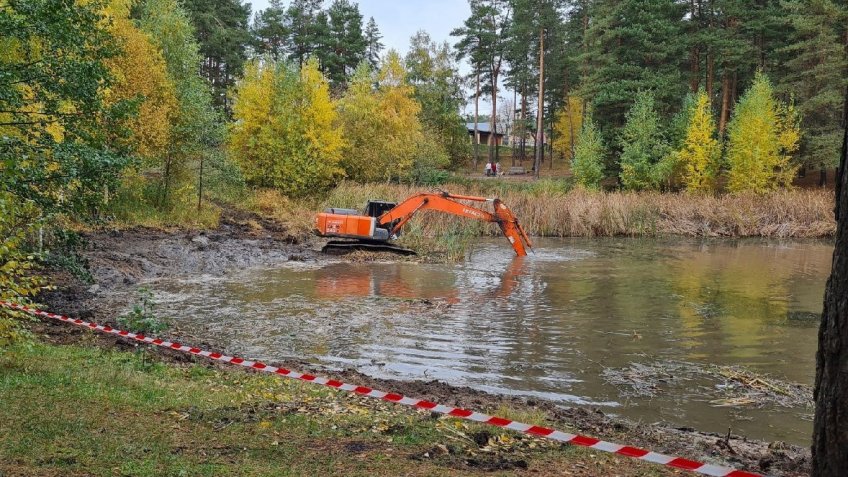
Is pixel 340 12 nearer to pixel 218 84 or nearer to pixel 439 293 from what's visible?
pixel 218 84

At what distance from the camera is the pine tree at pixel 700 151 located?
40875 millimetres

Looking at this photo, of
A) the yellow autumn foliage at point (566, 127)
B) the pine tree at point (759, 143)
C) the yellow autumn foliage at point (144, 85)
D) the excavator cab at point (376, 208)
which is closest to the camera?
the excavator cab at point (376, 208)

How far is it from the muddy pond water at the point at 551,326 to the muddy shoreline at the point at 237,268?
2.31ft

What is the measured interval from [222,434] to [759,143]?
41042 millimetres

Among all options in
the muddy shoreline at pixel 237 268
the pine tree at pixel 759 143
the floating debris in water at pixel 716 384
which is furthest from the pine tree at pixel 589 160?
the floating debris in water at pixel 716 384

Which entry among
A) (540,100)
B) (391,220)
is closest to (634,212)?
(391,220)

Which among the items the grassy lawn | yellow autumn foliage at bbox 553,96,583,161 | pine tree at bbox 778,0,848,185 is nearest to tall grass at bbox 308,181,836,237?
pine tree at bbox 778,0,848,185

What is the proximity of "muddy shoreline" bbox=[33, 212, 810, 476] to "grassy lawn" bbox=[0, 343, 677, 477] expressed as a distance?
3.12ft

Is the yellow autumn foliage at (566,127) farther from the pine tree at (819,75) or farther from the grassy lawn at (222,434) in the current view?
the grassy lawn at (222,434)

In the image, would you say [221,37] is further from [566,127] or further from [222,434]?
[222,434]

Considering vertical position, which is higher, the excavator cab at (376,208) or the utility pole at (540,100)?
the utility pole at (540,100)

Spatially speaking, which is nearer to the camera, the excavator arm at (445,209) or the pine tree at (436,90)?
the excavator arm at (445,209)

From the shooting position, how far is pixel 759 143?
3881 cm

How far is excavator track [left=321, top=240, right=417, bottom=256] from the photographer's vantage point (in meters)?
20.3
